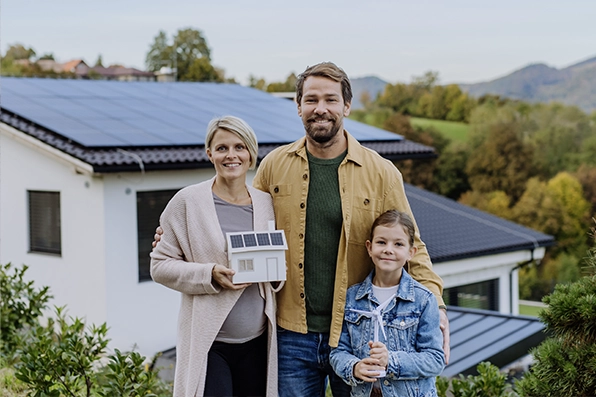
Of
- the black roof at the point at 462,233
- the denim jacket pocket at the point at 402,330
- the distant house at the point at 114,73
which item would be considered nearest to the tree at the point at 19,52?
the distant house at the point at 114,73

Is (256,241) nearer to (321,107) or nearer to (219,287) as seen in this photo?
(219,287)

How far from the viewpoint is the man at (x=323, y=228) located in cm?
345

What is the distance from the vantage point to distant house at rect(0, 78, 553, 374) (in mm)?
10930

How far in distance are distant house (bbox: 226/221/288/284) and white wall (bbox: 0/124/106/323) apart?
26.2 ft

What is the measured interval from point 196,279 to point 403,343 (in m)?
0.97

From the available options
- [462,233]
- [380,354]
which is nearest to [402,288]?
[380,354]

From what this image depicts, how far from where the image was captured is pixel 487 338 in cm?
1077

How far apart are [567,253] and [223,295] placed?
5157 cm

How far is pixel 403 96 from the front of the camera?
78.6 m

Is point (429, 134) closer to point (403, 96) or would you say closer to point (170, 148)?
point (403, 96)

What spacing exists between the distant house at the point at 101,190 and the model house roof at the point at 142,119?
26 millimetres

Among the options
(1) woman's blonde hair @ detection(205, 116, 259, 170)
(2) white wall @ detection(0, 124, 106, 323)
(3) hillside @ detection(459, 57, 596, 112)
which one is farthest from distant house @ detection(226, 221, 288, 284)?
(3) hillside @ detection(459, 57, 596, 112)

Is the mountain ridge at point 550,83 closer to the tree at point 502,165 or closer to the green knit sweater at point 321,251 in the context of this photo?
the tree at point 502,165

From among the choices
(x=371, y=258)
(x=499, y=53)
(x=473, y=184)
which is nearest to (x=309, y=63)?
(x=371, y=258)
